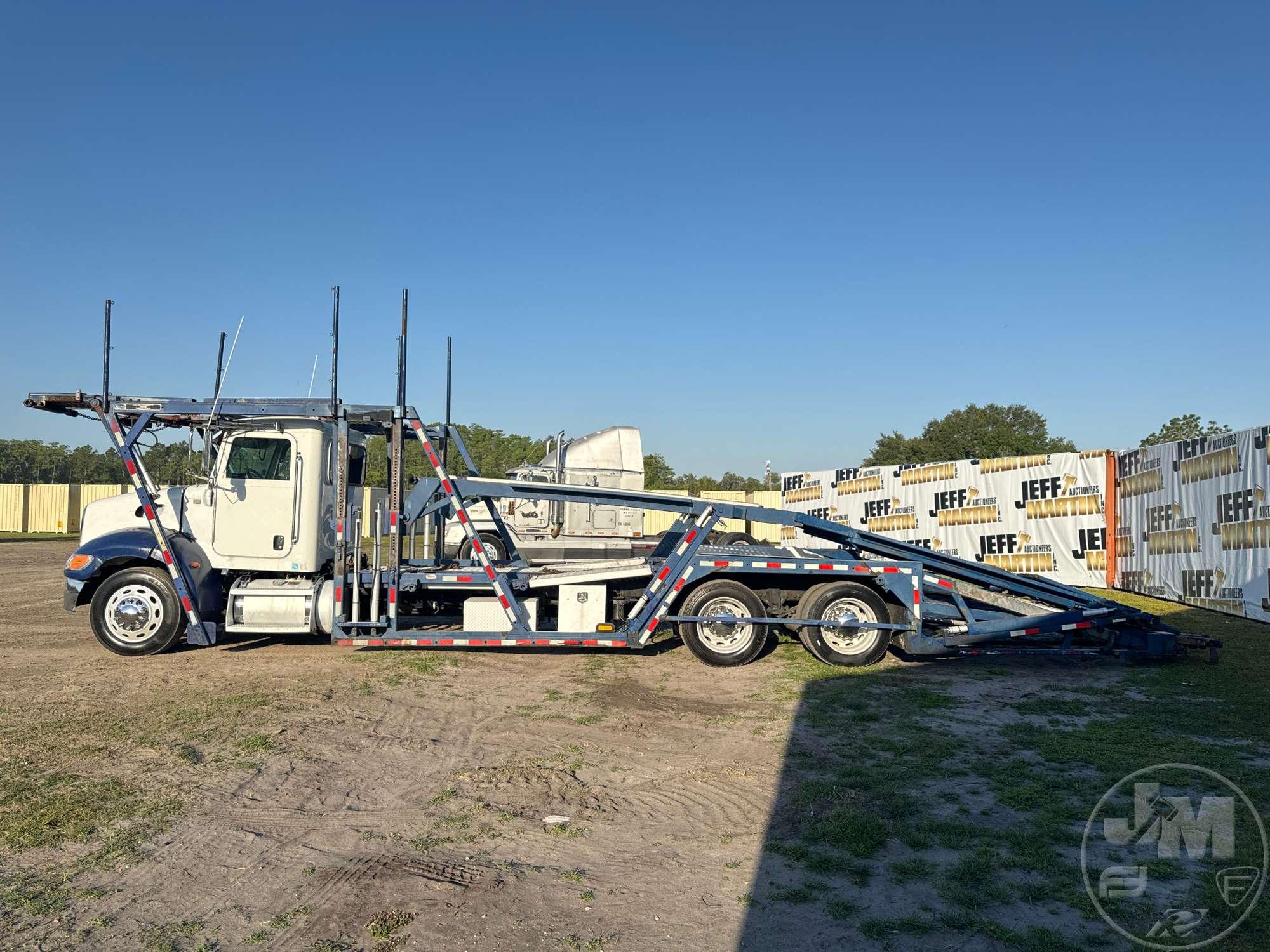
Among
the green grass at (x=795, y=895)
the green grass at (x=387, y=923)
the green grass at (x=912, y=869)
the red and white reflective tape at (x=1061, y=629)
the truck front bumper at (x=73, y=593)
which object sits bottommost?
the green grass at (x=387, y=923)

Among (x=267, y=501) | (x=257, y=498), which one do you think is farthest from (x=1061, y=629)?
(x=257, y=498)

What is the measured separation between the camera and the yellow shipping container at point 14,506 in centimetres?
4209

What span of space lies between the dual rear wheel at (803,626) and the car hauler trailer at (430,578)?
0.06 feet

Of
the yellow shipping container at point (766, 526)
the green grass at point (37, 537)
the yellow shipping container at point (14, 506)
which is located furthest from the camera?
the yellow shipping container at point (14, 506)

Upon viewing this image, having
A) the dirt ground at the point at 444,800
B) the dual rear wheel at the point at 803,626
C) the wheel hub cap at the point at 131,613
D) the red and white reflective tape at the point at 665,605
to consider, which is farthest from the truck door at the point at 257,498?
the dual rear wheel at the point at 803,626

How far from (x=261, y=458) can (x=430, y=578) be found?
2.53 meters

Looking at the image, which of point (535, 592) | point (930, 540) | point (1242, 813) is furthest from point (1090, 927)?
point (930, 540)

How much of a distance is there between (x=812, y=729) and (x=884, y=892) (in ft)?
9.52

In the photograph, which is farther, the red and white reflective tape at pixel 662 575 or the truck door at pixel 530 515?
the truck door at pixel 530 515

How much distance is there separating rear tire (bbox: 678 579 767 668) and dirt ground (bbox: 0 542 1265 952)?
0.23 metres

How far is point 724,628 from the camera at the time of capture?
973 cm

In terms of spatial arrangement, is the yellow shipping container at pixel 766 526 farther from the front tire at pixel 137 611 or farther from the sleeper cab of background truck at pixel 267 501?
the front tire at pixel 137 611

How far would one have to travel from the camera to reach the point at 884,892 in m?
4.21

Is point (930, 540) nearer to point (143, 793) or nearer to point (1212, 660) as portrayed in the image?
point (1212, 660)
